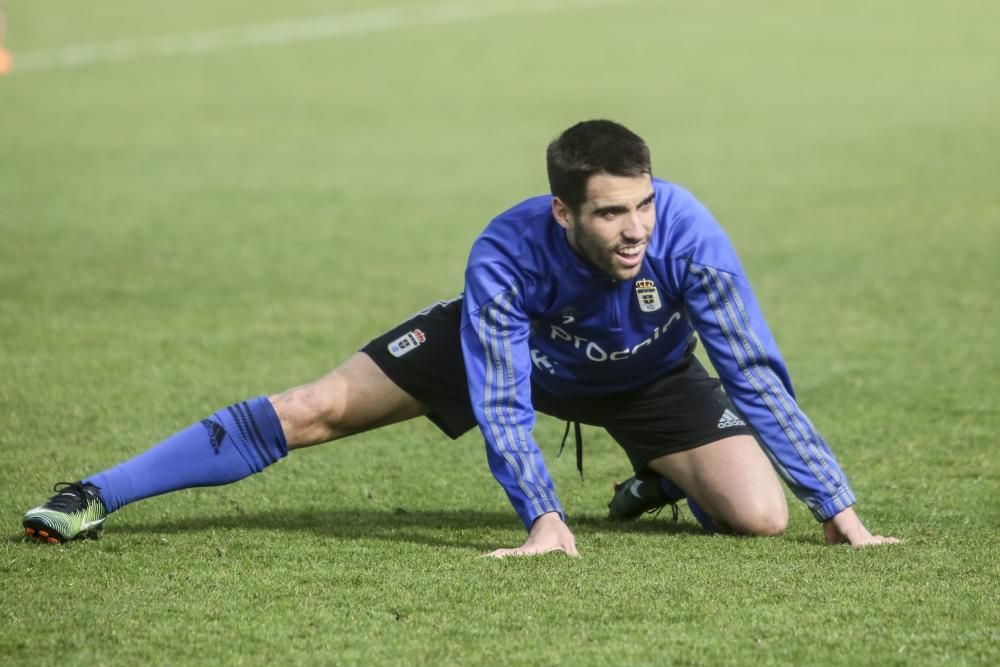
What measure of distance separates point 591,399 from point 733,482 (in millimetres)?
589

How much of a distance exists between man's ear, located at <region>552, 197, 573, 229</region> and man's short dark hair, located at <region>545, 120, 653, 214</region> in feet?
0.07

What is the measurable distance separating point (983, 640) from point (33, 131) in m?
14.3

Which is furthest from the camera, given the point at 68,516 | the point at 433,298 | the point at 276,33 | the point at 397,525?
the point at 276,33

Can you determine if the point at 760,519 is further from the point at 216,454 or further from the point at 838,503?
the point at 216,454

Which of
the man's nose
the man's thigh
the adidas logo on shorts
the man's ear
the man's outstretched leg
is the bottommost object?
the man's thigh

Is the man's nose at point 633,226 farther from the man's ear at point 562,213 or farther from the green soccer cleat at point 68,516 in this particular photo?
the green soccer cleat at point 68,516

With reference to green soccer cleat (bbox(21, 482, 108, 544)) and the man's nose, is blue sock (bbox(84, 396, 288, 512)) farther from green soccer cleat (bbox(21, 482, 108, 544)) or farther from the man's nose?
the man's nose

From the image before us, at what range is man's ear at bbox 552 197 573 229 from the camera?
5.26 meters

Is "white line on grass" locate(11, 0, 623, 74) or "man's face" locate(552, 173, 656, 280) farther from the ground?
"white line on grass" locate(11, 0, 623, 74)

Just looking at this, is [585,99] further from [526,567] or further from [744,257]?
[526,567]

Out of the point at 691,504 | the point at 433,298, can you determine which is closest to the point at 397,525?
the point at 691,504

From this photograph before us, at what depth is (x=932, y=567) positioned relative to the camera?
5070 millimetres

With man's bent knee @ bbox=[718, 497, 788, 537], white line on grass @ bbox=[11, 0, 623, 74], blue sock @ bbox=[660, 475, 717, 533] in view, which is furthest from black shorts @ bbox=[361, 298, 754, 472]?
white line on grass @ bbox=[11, 0, 623, 74]

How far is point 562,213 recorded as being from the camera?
529cm
